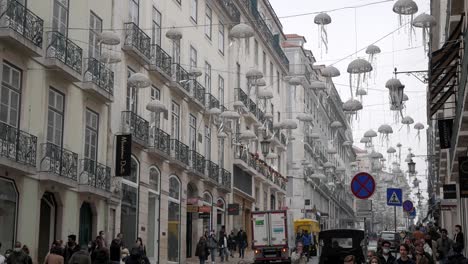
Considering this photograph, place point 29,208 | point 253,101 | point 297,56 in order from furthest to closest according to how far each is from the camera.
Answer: point 297,56, point 253,101, point 29,208

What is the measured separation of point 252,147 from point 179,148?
1711cm

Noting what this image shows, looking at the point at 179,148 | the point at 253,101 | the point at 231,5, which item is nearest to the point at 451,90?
the point at 179,148

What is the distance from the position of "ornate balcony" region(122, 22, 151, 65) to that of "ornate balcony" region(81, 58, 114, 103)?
6.67 feet

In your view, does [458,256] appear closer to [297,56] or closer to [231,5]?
[231,5]

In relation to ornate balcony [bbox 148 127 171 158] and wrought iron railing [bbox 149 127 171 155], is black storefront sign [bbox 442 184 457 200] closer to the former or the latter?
ornate balcony [bbox 148 127 171 158]

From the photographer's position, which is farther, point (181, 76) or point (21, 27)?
point (181, 76)

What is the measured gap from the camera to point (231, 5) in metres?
47.2

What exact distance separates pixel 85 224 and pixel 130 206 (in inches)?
144

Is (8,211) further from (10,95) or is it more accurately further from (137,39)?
(137,39)

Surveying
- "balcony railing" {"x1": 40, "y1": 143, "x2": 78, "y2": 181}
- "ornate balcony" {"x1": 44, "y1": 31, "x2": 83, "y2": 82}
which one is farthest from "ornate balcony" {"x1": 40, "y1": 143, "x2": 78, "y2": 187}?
"ornate balcony" {"x1": 44, "y1": 31, "x2": 83, "y2": 82}

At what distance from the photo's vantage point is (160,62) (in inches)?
1346

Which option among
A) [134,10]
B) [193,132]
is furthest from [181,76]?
[134,10]

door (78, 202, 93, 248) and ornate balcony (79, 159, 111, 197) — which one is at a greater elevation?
ornate balcony (79, 159, 111, 197)

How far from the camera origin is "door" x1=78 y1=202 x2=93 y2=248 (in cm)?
2758
